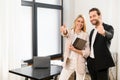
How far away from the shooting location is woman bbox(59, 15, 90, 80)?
2316 millimetres

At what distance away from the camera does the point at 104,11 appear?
391 cm

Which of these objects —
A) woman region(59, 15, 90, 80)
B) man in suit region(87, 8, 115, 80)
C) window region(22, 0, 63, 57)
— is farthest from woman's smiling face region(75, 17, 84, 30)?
window region(22, 0, 63, 57)

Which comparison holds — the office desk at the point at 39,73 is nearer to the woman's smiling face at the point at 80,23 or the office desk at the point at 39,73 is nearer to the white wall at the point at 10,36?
the white wall at the point at 10,36

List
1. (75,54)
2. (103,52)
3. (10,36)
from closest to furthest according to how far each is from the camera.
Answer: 1. (103,52)
2. (75,54)
3. (10,36)

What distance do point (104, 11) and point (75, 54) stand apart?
185 cm

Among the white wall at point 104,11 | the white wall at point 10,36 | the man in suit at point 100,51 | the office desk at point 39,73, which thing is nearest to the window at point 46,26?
the white wall at point 104,11

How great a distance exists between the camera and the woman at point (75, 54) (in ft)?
7.60

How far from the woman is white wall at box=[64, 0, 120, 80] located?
1.50m

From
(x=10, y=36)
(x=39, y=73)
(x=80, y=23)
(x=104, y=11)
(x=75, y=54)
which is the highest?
(x=104, y=11)

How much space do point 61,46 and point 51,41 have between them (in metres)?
0.31

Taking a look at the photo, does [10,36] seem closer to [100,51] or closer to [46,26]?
[46,26]

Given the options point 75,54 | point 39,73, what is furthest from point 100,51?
point 39,73

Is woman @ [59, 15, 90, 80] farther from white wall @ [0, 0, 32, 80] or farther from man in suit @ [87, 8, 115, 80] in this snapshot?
white wall @ [0, 0, 32, 80]

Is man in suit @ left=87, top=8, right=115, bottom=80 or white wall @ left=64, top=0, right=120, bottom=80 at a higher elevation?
white wall @ left=64, top=0, right=120, bottom=80
